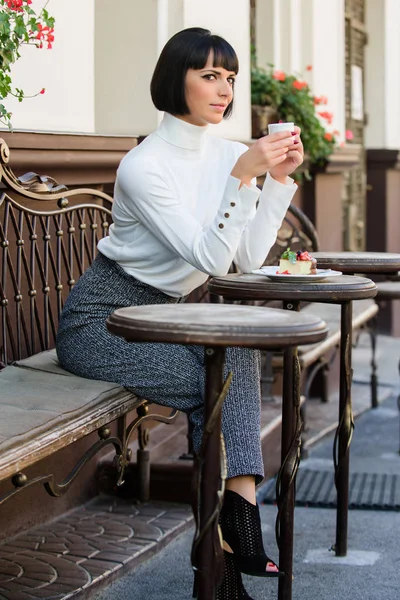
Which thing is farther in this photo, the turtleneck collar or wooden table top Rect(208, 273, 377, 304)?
the turtleneck collar

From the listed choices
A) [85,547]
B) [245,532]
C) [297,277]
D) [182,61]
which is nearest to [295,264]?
[297,277]

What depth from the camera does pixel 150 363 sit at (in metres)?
3.13

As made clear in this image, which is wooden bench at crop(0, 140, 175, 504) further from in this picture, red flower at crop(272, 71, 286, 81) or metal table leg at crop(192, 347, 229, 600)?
red flower at crop(272, 71, 286, 81)

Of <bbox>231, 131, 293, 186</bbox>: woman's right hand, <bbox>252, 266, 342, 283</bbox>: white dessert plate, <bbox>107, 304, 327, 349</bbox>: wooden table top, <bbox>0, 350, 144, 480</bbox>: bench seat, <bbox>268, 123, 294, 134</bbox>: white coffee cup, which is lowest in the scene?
<bbox>0, 350, 144, 480</bbox>: bench seat

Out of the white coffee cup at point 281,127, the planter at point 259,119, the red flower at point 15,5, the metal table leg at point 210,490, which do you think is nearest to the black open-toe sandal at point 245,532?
the metal table leg at point 210,490

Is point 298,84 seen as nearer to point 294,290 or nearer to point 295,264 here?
point 295,264

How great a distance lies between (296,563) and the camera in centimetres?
378

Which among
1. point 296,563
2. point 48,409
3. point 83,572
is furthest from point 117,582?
point 48,409

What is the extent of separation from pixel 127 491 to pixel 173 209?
1.56 metres

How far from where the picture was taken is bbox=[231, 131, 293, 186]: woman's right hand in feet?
9.98

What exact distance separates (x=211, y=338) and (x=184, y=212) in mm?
926

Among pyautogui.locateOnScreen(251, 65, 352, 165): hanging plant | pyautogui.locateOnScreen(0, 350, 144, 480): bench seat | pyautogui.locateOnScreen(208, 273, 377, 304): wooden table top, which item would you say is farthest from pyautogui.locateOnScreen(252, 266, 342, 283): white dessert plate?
pyautogui.locateOnScreen(251, 65, 352, 165): hanging plant

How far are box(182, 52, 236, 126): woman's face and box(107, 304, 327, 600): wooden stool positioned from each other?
2.97 ft

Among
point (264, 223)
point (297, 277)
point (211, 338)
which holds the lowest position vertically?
point (211, 338)
